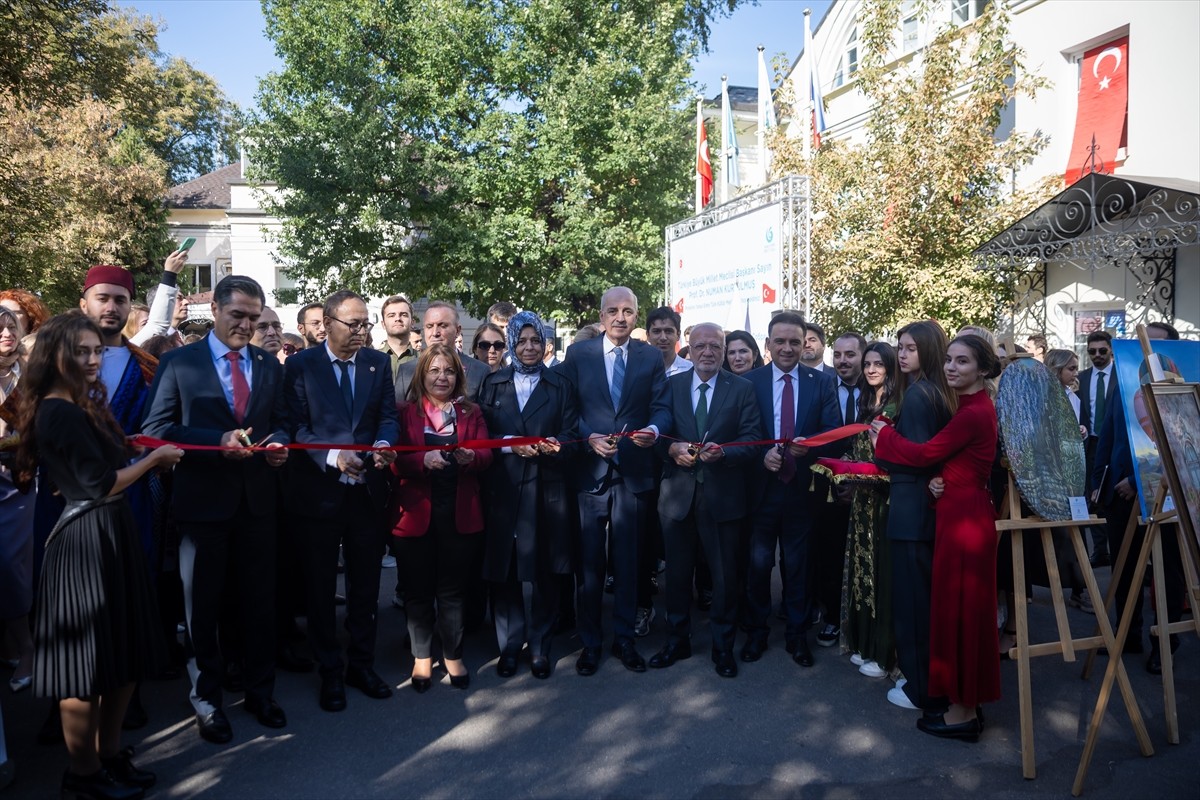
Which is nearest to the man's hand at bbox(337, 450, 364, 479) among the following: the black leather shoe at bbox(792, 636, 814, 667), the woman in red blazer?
the woman in red blazer

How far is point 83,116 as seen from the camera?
26188 mm

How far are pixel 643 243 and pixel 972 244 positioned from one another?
382 inches

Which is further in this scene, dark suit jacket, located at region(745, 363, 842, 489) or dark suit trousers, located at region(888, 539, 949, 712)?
dark suit jacket, located at region(745, 363, 842, 489)

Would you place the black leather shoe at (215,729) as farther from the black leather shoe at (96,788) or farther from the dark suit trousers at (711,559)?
the dark suit trousers at (711,559)

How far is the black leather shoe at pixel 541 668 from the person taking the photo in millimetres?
5367

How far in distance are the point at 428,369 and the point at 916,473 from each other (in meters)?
2.85

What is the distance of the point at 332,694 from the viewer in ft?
16.0

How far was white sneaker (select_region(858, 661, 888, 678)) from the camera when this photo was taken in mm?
5375

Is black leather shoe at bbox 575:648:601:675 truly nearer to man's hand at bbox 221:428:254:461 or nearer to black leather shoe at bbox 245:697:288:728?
black leather shoe at bbox 245:697:288:728

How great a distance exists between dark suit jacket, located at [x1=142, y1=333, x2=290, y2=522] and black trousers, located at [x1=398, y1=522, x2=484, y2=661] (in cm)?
104

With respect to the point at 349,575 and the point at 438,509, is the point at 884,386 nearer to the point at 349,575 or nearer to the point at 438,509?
the point at 438,509

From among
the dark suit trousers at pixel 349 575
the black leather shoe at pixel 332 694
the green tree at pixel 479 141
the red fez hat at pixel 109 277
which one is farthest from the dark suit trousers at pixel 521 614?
the green tree at pixel 479 141

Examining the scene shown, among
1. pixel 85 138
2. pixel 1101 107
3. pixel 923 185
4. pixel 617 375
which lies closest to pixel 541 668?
pixel 617 375

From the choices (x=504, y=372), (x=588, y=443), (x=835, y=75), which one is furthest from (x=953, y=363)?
(x=835, y=75)
